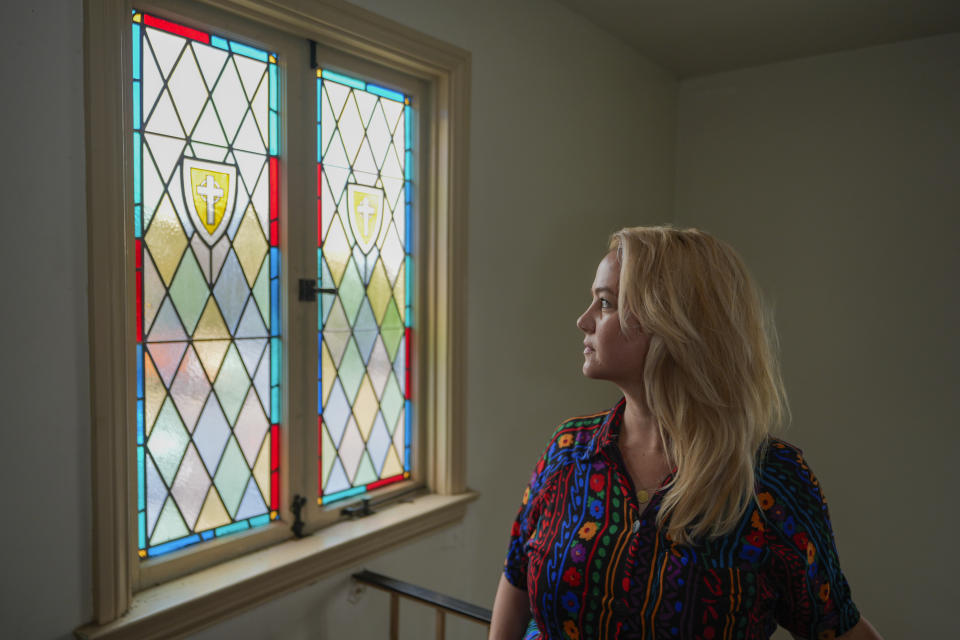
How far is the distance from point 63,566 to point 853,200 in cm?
339

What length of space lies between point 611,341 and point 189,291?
1055mm

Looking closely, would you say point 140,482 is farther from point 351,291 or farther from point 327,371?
point 351,291

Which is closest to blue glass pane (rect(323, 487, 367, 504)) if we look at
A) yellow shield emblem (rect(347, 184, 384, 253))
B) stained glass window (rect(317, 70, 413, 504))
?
stained glass window (rect(317, 70, 413, 504))

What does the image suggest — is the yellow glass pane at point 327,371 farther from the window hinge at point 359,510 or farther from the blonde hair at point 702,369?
the blonde hair at point 702,369

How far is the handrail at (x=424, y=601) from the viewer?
5.44 ft

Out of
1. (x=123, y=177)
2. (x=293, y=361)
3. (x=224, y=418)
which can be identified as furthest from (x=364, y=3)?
(x=224, y=418)

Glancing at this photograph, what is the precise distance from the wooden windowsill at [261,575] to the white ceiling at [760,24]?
2.08 meters

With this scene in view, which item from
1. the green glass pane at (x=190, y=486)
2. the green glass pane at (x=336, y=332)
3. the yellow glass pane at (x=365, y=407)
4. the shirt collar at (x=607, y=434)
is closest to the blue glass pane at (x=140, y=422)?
the green glass pane at (x=190, y=486)

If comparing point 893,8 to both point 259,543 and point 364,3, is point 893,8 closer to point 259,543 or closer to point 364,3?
point 364,3

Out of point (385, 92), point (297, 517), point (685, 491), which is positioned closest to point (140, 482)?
point (297, 517)

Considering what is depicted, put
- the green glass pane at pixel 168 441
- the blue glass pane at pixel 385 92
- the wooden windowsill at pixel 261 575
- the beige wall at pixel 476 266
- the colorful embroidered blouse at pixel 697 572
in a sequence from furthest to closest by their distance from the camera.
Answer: the blue glass pane at pixel 385 92 < the green glass pane at pixel 168 441 < the wooden windowsill at pixel 261 575 < the beige wall at pixel 476 266 < the colorful embroidered blouse at pixel 697 572

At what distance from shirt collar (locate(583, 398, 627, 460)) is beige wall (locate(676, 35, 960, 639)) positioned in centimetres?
249

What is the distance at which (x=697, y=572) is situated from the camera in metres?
1.06

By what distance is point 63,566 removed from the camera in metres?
1.39
